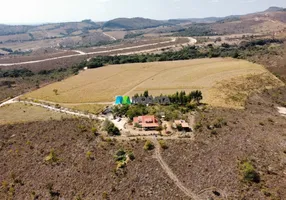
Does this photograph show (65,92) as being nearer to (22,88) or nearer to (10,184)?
(22,88)

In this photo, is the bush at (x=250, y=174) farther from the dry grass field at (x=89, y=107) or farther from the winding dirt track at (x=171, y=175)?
the dry grass field at (x=89, y=107)

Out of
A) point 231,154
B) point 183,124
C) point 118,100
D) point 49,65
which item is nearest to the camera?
point 231,154

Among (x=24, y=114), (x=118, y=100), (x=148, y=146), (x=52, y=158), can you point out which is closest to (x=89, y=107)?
(x=118, y=100)

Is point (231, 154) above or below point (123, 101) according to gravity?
below

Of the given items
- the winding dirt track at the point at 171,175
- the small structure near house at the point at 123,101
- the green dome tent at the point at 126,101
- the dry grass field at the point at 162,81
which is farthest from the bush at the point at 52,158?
the dry grass field at the point at 162,81

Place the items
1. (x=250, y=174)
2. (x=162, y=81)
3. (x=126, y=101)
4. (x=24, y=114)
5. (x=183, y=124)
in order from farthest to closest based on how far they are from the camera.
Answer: (x=162, y=81) < (x=126, y=101) < (x=24, y=114) < (x=183, y=124) < (x=250, y=174)

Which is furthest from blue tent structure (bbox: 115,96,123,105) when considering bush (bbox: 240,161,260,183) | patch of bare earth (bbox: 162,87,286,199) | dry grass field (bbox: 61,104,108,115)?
bush (bbox: 240,161,260,183)

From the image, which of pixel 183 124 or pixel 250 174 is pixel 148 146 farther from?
pixel 250 174
